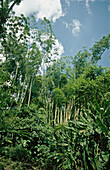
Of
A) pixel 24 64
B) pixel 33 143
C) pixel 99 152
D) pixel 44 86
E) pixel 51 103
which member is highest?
pixel 24 64

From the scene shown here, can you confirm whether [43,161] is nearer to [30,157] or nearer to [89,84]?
[30,157]

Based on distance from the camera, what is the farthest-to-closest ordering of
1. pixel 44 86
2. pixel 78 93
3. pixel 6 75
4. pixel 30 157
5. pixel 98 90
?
pixel 44 86
pixel 78 93
pixel 98 90
pixel 30 157
pixel 6 75

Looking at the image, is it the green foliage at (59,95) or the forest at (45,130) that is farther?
the green foliage at (59,95)

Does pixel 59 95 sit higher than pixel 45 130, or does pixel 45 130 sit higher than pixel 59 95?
pixel 59 95

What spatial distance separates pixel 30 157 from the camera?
3100 millimetres

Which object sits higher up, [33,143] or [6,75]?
[6,75]

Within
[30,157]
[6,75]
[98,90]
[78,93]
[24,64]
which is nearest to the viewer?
[6,75]

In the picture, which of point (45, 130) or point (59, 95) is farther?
point (59, 95)

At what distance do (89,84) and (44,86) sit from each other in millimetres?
4561

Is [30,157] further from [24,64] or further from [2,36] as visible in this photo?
[24,64]

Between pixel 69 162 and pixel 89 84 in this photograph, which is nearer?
pixel 69 162

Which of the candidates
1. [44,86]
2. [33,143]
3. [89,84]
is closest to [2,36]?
[33,143]

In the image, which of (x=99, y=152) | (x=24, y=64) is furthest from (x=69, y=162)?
(x=24, y=64)

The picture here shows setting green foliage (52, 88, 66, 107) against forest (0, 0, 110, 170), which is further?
green foliage (52, 88, 66, 107)
